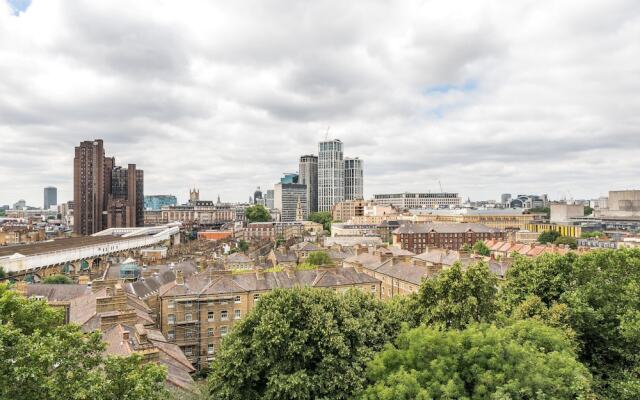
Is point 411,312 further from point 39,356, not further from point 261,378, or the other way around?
point 39,356

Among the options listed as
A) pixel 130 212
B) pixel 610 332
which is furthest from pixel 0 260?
pixel 130 212

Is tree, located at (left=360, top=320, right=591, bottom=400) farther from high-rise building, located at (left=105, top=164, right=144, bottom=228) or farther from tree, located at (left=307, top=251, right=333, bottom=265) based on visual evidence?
high-rise building, located at (left=105, top=164, right=144, bottom=228)

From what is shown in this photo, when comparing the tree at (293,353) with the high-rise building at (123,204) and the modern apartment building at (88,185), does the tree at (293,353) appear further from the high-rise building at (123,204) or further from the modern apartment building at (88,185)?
the high-rise building at (123,204)

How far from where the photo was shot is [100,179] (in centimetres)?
17712

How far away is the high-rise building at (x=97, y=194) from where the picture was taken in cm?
17475

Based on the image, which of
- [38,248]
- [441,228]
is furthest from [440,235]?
[38,248]

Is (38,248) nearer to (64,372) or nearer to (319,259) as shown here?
(319,259)

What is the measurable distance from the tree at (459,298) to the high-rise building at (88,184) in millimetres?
180255

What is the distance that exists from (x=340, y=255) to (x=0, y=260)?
5830 centimetres

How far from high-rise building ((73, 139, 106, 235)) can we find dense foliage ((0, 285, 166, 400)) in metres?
181

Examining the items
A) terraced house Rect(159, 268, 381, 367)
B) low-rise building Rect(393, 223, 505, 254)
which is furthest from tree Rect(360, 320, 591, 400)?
low-rise building Rect(393, 223, 505, 254)

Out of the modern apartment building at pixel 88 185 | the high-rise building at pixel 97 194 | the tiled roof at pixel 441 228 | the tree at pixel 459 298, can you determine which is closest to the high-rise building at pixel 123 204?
the high-rise building at pixel 97 194

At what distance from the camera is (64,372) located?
44.7 feet

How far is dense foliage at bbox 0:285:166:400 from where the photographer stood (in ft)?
42.2
